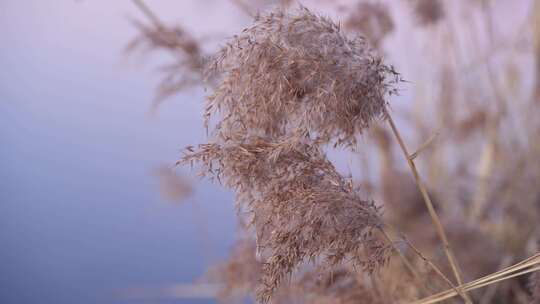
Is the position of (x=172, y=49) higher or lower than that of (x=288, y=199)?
higher

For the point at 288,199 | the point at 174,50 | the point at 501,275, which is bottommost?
the point at 501,275

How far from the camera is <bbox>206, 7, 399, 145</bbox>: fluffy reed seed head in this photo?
0.54m

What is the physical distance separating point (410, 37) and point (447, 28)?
0.67ft

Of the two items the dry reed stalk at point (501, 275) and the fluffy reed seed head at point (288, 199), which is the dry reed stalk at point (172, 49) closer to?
the fluffy reed seed head at point (288, 199)

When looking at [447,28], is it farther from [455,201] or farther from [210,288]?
[210,288]

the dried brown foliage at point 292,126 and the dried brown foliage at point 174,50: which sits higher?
the dried brown foliage at point 174,50

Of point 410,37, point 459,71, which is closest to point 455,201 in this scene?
point 459,71

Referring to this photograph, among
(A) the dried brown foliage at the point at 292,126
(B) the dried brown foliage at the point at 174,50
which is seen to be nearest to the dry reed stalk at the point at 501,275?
(A) the dried brown foliage at the point at 292,126

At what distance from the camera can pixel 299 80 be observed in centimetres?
55

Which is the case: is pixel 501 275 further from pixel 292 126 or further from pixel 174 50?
pixel 174 50

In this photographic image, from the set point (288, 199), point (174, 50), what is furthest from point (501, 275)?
point (174, 50)

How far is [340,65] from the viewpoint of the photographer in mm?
545

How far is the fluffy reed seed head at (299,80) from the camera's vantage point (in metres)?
0.54

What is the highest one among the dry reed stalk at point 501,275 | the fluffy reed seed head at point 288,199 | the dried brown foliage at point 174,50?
the dried brown foliage at point 174,50
